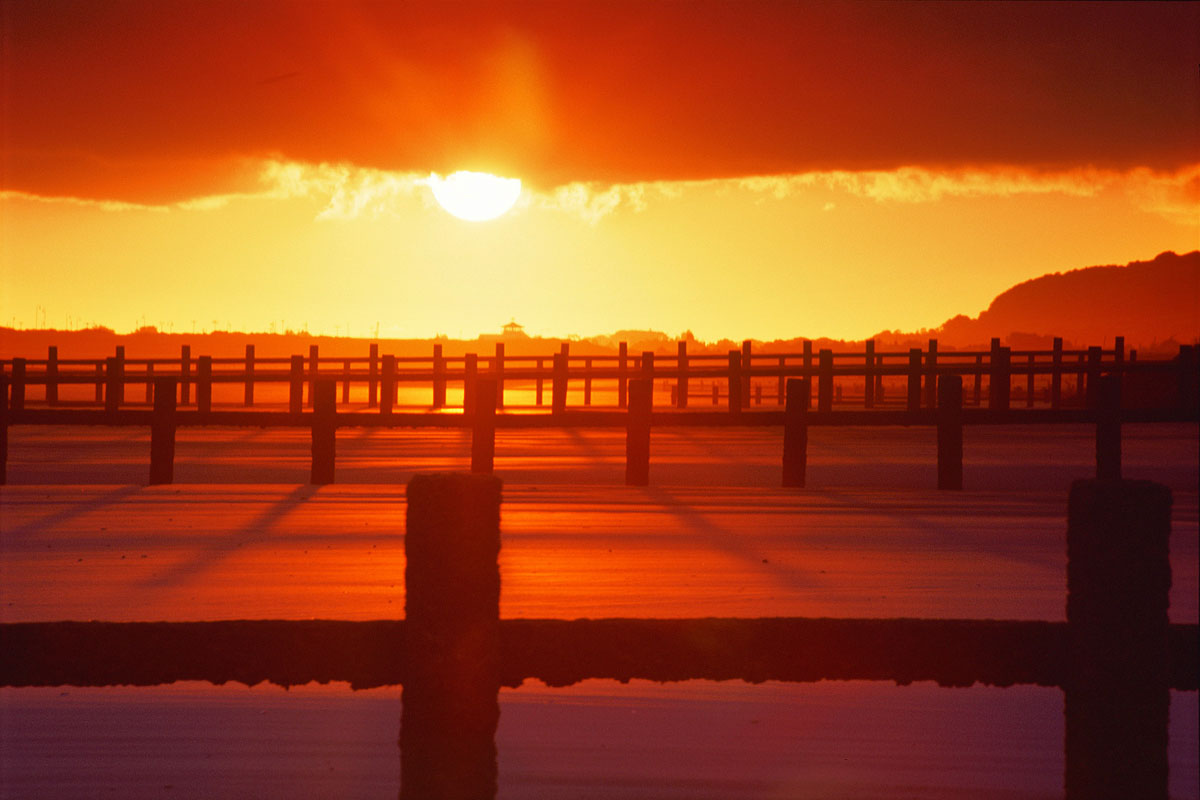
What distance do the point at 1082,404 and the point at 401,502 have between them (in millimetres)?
21560

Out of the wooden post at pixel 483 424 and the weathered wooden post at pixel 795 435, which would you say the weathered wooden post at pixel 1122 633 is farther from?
the wooden post at pixel 483 424

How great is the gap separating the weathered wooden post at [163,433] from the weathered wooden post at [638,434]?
180 inches

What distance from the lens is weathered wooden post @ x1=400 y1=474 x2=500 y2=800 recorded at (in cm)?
251

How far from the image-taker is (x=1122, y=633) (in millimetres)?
2537

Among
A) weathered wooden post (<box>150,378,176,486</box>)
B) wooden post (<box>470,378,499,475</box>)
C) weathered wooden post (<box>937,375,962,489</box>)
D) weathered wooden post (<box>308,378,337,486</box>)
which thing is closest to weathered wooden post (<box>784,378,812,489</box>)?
weathered wooden post (<box>937,375,962,489</box>)

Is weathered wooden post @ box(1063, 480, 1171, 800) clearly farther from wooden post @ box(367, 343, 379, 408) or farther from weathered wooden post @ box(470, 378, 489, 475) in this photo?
wooden post @ box(367, 343, 379, 408)

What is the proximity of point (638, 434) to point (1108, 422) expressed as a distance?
455cm

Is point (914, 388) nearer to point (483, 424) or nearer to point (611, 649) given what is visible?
point (483, 424)

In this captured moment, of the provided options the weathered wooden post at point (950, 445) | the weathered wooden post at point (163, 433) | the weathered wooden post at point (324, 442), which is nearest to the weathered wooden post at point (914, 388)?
the weathered wooden post at point (950, 445)

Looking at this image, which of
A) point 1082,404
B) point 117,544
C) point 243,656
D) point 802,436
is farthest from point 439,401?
point 243,656

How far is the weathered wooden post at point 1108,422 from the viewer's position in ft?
37.3

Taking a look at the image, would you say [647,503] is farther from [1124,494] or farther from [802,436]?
[1124,494]

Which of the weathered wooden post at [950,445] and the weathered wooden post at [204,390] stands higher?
the weathered wooden post at [204,390]

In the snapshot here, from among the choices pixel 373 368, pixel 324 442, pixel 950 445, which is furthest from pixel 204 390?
pixel 950 445
